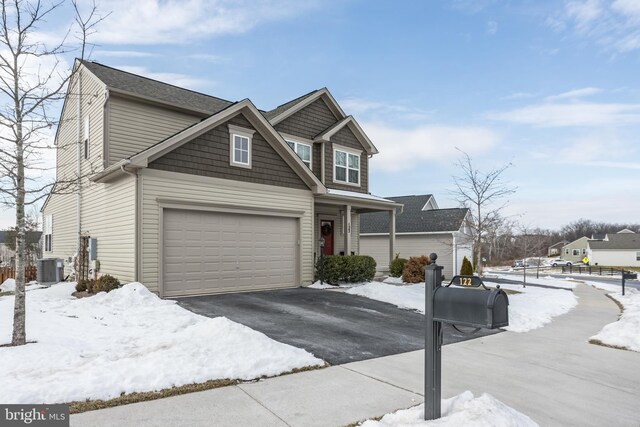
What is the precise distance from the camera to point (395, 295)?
11961mm

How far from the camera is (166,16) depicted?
469 inches

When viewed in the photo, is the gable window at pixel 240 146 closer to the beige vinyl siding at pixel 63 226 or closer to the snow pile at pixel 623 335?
the beige vinyl siding at pixel 63 226

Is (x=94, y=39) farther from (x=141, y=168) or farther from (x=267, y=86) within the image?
(x=267, y=86)

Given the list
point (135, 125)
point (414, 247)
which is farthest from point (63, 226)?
point (414, 247)

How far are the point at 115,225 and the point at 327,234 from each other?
30.6 feet

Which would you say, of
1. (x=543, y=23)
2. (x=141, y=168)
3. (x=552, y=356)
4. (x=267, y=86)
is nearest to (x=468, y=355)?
(x=552, y=356)

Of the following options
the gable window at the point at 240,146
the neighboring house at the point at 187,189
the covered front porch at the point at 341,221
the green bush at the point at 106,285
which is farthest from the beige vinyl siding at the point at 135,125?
the covered front porch at the point at 341,221

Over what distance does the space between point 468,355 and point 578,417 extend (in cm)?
247

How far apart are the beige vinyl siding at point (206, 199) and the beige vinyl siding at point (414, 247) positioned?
42.2 ft

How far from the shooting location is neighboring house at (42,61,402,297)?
10.5 meters

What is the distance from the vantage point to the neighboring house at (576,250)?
2997 inches

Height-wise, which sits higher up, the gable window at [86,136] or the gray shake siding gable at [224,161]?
the gable window at [86,136]

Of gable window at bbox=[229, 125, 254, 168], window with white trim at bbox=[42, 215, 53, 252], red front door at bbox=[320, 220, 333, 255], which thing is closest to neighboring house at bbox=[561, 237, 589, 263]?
red front door at bbox=[320, 220, 333, 255]

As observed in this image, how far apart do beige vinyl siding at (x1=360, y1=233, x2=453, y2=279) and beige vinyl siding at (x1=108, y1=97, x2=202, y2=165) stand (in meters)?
16.5
